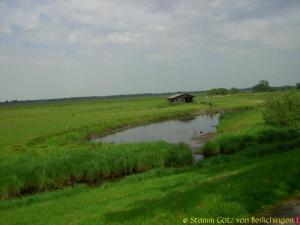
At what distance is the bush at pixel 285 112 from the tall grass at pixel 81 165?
533 inches

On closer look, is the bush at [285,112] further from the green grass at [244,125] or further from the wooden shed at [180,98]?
the wooden shed at [180,98]

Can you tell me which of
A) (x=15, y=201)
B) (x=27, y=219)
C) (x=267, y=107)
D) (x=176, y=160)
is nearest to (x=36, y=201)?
(x=15, y=201)

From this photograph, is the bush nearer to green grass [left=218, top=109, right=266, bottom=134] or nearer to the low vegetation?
green grass [left=218, top=109, right=266, bottom=134]

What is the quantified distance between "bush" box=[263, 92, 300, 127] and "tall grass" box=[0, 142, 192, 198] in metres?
13.5

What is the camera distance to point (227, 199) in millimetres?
9289

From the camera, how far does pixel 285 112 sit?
38312 millimetres

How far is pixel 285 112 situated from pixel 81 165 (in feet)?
75.5

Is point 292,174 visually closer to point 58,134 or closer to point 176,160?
point 176,160

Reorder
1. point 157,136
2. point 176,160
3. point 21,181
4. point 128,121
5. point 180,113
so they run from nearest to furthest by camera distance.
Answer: point 21,181, point 176,160, point 157,136, point 128,121, point 180,113

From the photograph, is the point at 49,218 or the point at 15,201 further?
the point at 15,201

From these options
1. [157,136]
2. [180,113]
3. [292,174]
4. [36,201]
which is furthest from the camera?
[180,113]

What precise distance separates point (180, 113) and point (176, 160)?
2061 inches

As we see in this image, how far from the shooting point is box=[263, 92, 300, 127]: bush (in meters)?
→ 38.0

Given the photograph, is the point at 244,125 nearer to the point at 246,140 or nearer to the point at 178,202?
the point at 246,140
